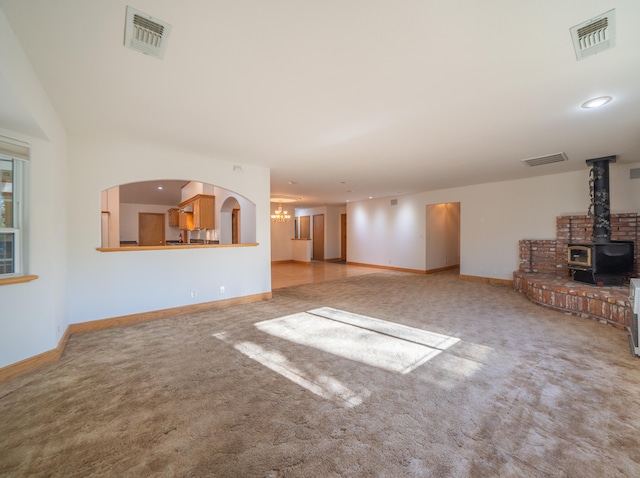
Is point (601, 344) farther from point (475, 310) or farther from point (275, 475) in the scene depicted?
point (275, 475)

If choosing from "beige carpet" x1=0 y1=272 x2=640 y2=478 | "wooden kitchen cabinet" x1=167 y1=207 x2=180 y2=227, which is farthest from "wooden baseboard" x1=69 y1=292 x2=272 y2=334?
"wooden kitchen cabinet" x1=167 y1=207 x2=180 y2=227

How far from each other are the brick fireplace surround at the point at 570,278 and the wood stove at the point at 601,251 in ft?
0.68

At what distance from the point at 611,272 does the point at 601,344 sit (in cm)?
226

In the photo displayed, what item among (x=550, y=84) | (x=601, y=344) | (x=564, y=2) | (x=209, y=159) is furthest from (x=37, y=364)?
(x=601, y=344)

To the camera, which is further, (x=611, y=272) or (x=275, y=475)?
(x=611, y=272)

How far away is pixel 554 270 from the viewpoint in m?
5.86

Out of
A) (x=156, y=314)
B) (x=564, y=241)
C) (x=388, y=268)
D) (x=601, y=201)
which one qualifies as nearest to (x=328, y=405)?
(x=156, y=314)

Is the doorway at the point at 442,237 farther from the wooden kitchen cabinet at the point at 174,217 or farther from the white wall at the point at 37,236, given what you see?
the wooden kitchen cabinet at the point at 174,217

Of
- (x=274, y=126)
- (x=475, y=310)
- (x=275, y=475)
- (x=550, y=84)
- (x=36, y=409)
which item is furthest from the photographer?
(x=475, y=310)

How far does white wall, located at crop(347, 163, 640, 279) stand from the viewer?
18.3 ft

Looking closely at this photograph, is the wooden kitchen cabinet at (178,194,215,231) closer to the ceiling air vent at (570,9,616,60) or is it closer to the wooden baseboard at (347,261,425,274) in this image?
the wooden baseboard at (347,261,425,274)

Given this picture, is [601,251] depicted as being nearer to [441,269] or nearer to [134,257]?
[441,269]

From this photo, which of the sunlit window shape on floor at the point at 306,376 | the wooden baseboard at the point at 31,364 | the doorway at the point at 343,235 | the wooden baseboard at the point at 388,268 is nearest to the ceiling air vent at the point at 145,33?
the sunlit window shape on floor at the point at 306,376

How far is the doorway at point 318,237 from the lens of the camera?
40.5 ft
